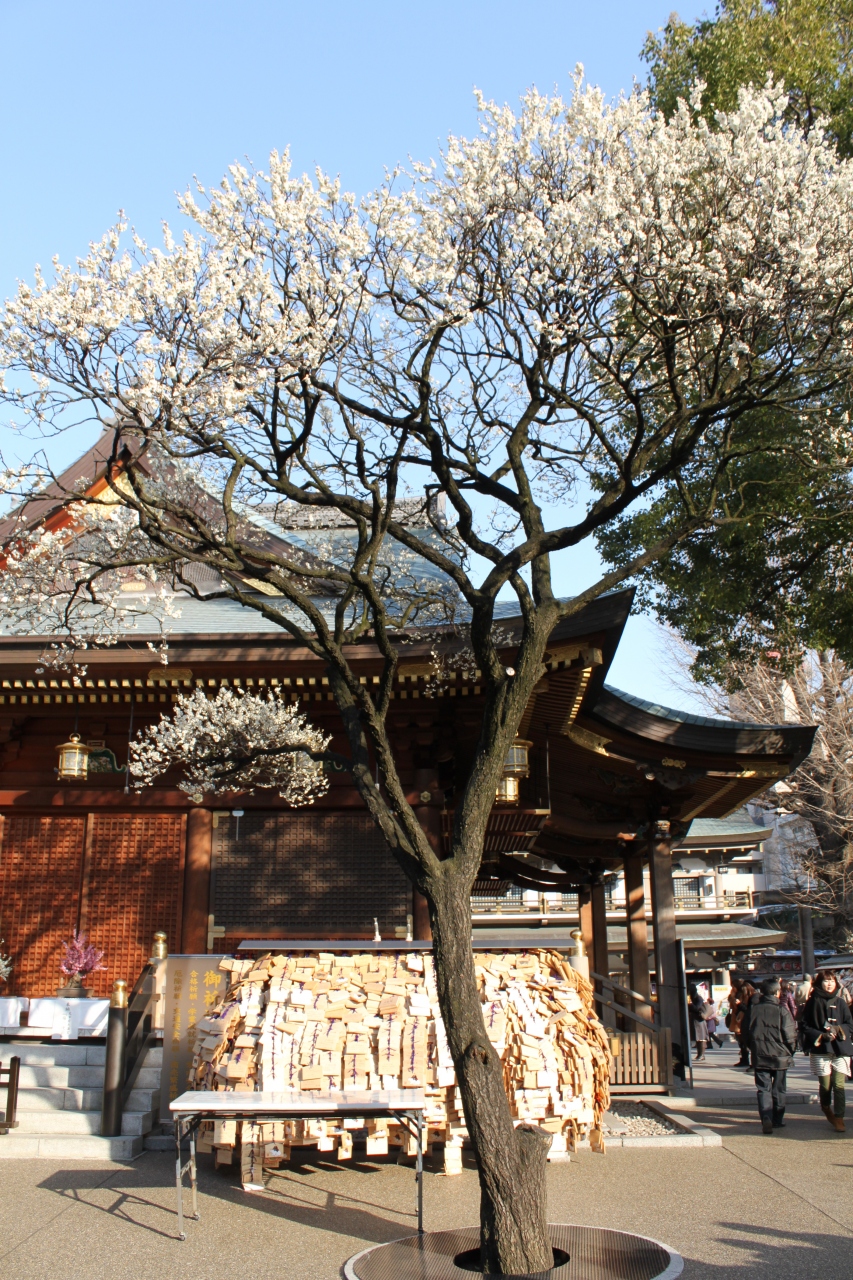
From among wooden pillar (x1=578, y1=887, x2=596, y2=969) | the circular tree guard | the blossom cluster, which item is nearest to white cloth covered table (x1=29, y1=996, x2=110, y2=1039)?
the blossom cluster

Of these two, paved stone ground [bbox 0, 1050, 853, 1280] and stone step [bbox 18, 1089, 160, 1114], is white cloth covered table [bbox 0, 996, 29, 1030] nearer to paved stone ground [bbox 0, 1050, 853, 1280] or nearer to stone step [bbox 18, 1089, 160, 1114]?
stone step [bbox 18, 1089, 160, 1114]

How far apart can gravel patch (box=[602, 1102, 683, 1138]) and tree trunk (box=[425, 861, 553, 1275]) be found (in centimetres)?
379

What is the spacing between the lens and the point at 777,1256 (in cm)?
520

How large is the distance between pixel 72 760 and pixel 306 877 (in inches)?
113

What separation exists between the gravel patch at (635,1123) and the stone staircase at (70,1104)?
3.84 metres

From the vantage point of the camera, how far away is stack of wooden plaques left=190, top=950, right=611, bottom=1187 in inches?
269

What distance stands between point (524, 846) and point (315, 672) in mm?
7570

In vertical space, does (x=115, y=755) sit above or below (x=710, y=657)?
below

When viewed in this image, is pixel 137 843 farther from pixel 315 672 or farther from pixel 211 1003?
pixel 211 1003

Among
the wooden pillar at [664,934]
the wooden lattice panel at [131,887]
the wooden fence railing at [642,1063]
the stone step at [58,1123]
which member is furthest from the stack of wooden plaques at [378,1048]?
the wooden pillar at [664,934]

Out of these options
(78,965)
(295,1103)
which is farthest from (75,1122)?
(295,1103)

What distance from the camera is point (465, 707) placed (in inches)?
446

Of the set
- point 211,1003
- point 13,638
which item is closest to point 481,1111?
point 211,1003

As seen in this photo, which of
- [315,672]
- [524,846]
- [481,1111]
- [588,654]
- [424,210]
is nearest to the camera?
[481,1111]
